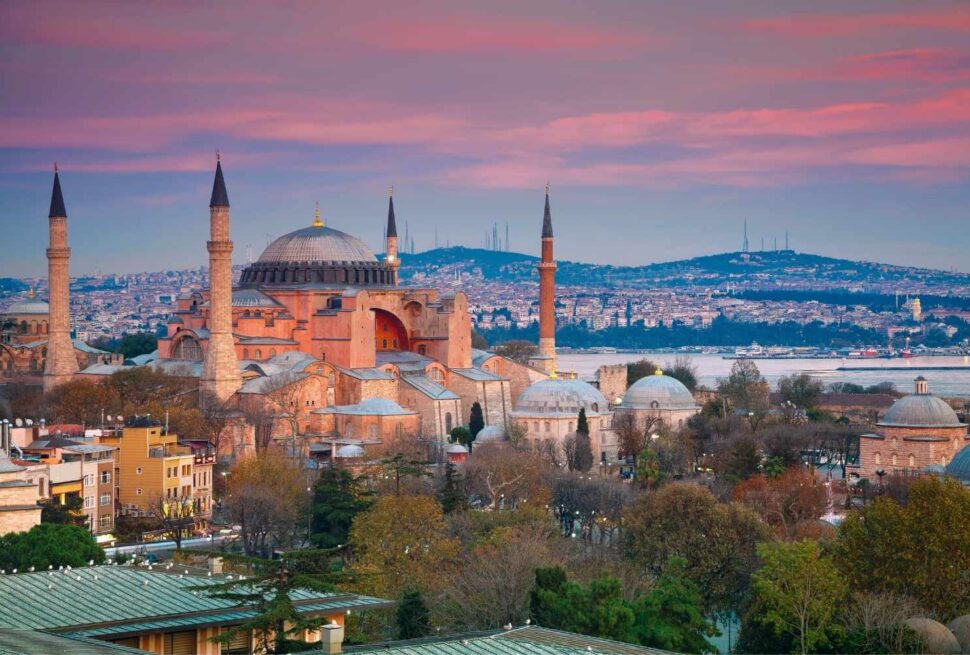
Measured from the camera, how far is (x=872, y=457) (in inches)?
1809

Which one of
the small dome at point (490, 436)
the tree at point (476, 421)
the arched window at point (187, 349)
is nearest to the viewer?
the small dome at point (490, 436)

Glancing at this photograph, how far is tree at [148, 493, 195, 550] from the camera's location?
3603 centimetres

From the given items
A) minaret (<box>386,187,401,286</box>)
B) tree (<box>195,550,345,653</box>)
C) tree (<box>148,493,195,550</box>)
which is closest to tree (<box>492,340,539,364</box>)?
minaret (<box>386,187,401,286</box>)

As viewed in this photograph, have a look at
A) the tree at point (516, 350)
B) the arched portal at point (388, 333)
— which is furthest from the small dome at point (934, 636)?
the tree at point (516, 350)

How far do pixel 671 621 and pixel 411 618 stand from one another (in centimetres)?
318

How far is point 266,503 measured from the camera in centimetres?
3581

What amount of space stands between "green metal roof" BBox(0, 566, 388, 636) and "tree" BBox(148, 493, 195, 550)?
51.5ft

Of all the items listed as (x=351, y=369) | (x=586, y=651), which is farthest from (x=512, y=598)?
(x=351, y=369)

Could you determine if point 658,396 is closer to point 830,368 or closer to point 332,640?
point 332,640

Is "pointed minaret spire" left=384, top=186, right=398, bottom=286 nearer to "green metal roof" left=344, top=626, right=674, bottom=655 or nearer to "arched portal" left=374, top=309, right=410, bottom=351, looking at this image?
"arched portal" left=374, top=309, right=410, bottom=351

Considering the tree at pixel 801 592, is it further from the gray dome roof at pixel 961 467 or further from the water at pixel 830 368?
the water at pixel 830 368

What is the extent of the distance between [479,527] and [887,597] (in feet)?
29.8

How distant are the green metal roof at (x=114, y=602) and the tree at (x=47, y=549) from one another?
16.9ft

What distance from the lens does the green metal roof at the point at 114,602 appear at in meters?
17.5
